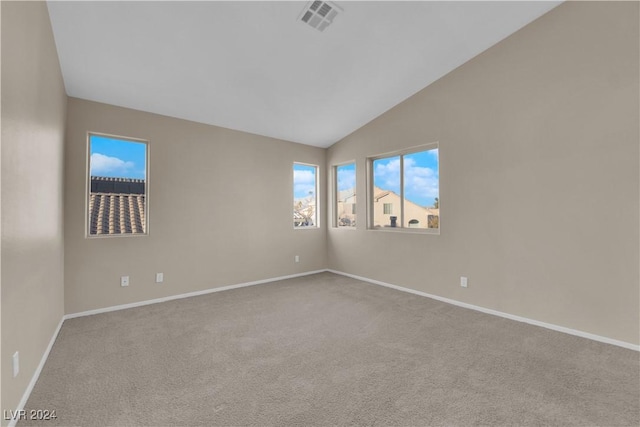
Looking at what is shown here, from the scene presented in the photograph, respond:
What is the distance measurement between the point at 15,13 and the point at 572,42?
433 cm

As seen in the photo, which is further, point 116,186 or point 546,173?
point 116,186

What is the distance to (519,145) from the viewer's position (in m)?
3.07

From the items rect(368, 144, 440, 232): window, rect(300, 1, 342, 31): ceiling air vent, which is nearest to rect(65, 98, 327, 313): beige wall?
rect(368, 144, 440, 232): window

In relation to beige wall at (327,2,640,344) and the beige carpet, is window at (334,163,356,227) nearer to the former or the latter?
beige wall at (327,2,640,344)

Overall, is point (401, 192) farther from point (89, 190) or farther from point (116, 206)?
point (89, 190)

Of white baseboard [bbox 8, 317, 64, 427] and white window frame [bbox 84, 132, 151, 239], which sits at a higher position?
white window frame [bbox 84, 132, 151, 239]

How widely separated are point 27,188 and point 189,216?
7.31 ft

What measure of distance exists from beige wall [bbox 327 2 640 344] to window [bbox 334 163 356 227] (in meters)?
1.48

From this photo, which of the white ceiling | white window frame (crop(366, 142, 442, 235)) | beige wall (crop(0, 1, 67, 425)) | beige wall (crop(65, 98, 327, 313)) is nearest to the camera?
beige wall (crop(0, 1, 67, 425))

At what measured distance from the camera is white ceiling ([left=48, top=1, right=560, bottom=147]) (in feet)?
7.96

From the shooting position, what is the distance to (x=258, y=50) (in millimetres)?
2895

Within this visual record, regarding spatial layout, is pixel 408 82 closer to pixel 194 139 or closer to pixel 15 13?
pixel 194 139

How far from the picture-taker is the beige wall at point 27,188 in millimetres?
1471

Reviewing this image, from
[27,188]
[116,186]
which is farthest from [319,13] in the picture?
[116,186]
